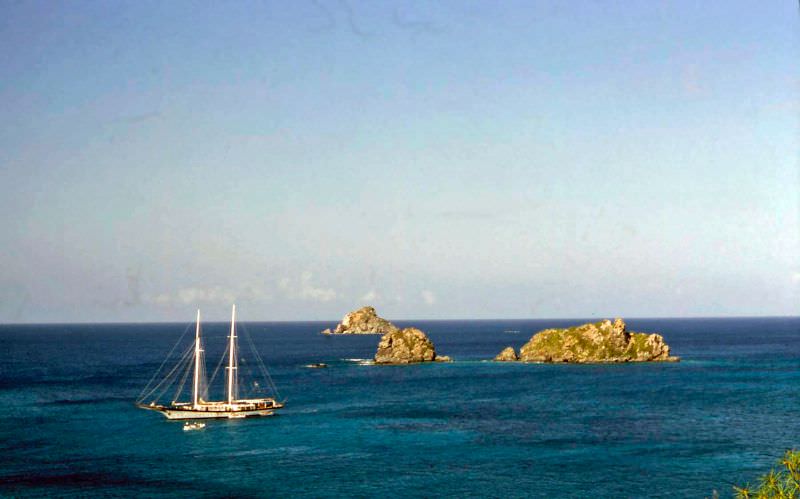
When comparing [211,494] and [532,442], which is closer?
[211,494]

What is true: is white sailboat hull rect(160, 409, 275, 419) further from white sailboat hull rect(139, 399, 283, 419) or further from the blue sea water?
the blue sea water

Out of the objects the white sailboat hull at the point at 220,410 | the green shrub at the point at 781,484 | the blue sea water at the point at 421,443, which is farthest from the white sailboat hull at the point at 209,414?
the green shrub at the point at 781,484

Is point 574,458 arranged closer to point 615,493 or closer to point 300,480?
point 615,493

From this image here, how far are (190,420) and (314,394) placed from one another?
37994 mm

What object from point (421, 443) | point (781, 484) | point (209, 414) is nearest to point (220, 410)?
point (209, 414)

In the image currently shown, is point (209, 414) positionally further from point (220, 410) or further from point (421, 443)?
point (421, 443)

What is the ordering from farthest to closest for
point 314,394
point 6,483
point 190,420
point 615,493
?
point 314,394 → point 190,420 → point 6,483 → point 615,493

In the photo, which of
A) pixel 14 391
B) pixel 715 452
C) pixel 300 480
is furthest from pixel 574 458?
pixel 14 391

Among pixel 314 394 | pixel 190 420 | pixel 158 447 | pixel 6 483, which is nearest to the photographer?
pixel 6 483

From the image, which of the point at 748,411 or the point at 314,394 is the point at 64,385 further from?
the point at 748,411

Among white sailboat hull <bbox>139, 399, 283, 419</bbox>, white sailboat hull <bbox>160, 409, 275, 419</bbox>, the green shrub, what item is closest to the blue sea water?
white sailboat hull <bbox>160, 409, 275, 419</bbox>

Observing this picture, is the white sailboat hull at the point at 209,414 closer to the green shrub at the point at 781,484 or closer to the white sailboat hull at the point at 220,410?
the white sailboat hull at the point at 220,410

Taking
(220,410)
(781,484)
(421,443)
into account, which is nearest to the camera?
(781,484)

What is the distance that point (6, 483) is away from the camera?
283ft
